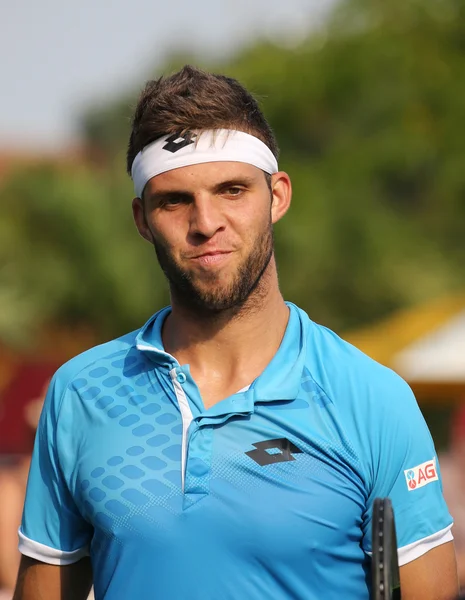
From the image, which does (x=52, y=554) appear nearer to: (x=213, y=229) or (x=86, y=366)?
(x=86, y=366)

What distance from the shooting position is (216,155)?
270 centimetres

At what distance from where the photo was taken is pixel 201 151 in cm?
269

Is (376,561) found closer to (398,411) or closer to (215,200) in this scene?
(398,411)

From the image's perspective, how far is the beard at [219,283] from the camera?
2705 mm

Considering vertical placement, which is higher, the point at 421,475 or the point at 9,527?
the point at 421,475

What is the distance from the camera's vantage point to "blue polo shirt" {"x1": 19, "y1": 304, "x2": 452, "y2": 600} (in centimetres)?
245

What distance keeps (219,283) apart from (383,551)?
0.77 metres

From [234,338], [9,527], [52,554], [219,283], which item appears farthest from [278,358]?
[9,527]

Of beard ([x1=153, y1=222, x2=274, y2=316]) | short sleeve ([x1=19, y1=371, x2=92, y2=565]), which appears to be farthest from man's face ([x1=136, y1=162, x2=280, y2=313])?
short sleeve ([x1=19, y1=371, x2=92, y2=565])

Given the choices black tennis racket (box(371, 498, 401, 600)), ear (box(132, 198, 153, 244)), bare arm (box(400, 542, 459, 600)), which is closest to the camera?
black tennis racket (box(371, 498, 401, 600))

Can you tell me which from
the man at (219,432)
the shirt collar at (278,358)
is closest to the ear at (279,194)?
the man at (219,432)

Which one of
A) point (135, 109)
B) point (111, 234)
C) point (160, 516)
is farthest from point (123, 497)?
point (111, 234)

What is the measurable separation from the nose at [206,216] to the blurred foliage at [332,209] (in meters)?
16.3

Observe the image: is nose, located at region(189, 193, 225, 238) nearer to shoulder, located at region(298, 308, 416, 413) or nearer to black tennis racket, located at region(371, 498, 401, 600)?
shoulder, located at region(298, 308, 416, 413)
